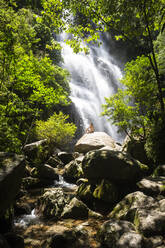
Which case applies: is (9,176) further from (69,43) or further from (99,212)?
(69,43)

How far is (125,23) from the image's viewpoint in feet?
20.3

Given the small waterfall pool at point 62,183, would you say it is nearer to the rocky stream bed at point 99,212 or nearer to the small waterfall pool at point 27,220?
the rocky stream bed at point 99,212

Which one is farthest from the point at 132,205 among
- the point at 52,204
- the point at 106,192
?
the point at 52,204

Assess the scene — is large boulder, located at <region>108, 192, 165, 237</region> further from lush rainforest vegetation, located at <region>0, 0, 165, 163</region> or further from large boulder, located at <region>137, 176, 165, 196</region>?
lush rainforest vegetation, located at <region>0, 0, 165, 163</region>

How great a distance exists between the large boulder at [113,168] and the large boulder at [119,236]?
8.02ft

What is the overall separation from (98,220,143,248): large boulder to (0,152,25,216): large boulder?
2256 mm

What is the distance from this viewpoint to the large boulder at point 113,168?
5.84m

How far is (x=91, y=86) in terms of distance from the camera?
31.9 metres

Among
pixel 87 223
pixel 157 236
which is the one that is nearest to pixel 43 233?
pixel 87 223

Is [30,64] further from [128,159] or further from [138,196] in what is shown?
[138,196]

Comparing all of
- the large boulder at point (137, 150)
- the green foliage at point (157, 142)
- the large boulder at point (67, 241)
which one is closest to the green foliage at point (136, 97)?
the large boulder at point (137, 150)

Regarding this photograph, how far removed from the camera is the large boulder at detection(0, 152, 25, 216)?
108 inches

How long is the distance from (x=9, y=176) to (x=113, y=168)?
4.17 meters

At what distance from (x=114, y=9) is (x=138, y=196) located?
7147 millimetres
